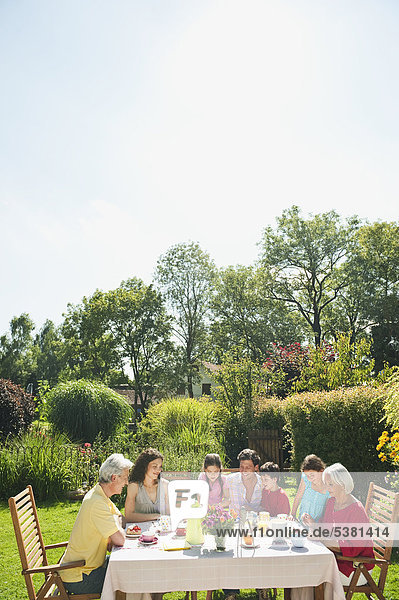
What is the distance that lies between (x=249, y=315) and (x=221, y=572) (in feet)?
80.6

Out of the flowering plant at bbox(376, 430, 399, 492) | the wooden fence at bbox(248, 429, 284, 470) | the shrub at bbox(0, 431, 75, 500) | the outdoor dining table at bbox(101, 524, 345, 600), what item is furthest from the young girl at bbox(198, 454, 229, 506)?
the wooden fence at bbox(248, 429, 284, 470)

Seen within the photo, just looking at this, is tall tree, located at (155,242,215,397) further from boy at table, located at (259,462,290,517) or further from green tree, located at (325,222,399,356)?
boy at table, located at (259,462,290,517)

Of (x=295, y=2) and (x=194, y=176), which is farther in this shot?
(x=194, y=176)

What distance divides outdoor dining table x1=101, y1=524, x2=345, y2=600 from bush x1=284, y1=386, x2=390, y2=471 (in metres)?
4.06

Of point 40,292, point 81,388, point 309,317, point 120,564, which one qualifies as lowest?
point 120,564

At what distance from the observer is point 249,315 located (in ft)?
91.1

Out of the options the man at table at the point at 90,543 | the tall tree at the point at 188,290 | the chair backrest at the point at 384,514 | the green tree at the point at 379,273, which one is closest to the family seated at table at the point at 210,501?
the man at table at the point at 90,543

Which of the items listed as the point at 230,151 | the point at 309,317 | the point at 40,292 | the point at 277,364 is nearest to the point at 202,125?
the point at 230,151

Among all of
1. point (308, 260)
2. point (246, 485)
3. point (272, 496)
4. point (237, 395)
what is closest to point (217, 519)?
point (272, 496)

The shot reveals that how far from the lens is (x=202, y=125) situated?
9.46 m

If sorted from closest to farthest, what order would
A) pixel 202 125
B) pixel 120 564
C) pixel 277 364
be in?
pixel 120 564 → pixel 202 125 → pixel 277 364

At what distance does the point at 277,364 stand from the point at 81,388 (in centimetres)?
675

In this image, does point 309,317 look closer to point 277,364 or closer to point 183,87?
point 277,364

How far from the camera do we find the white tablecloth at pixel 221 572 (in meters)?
3.32
